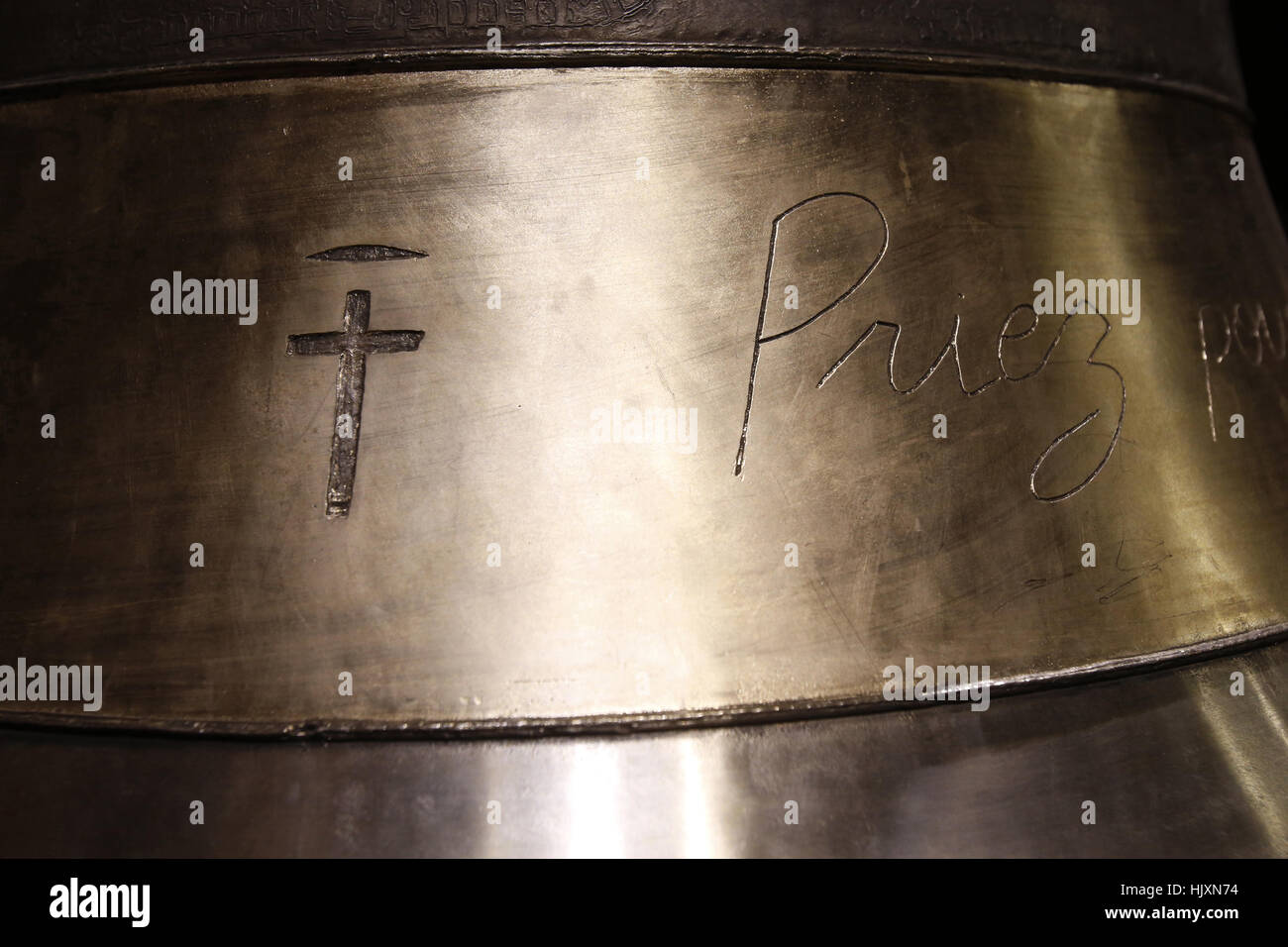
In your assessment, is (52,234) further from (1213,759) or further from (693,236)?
(1213,759)

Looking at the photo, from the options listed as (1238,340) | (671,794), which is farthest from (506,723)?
(1238,340)

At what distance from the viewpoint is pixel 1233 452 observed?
1.19 metres

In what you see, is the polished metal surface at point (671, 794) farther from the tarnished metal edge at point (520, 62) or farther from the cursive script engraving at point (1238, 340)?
the tarnished metal edge at point (520, 62)

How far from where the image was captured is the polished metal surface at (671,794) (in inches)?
36.6

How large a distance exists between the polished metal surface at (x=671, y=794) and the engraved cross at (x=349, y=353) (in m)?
0.25

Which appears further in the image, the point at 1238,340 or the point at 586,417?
the point at 1238,340

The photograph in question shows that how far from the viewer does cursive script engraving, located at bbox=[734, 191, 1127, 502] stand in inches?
41.4

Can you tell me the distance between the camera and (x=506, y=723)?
95 centimetres

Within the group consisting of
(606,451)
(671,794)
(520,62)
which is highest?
(520,62)

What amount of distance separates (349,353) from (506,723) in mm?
372

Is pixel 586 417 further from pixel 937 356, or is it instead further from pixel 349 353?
pixel 937 356

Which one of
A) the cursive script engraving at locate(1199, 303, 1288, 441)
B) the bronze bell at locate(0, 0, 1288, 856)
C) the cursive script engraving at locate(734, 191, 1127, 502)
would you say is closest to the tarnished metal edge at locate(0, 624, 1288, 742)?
the bronze bell at locate(0, 0, 1288, 856)

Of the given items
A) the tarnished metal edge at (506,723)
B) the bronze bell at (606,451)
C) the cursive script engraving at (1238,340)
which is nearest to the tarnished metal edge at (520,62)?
the bronze bell at (606,451)

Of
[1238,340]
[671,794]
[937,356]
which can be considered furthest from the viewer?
[1238,340]
